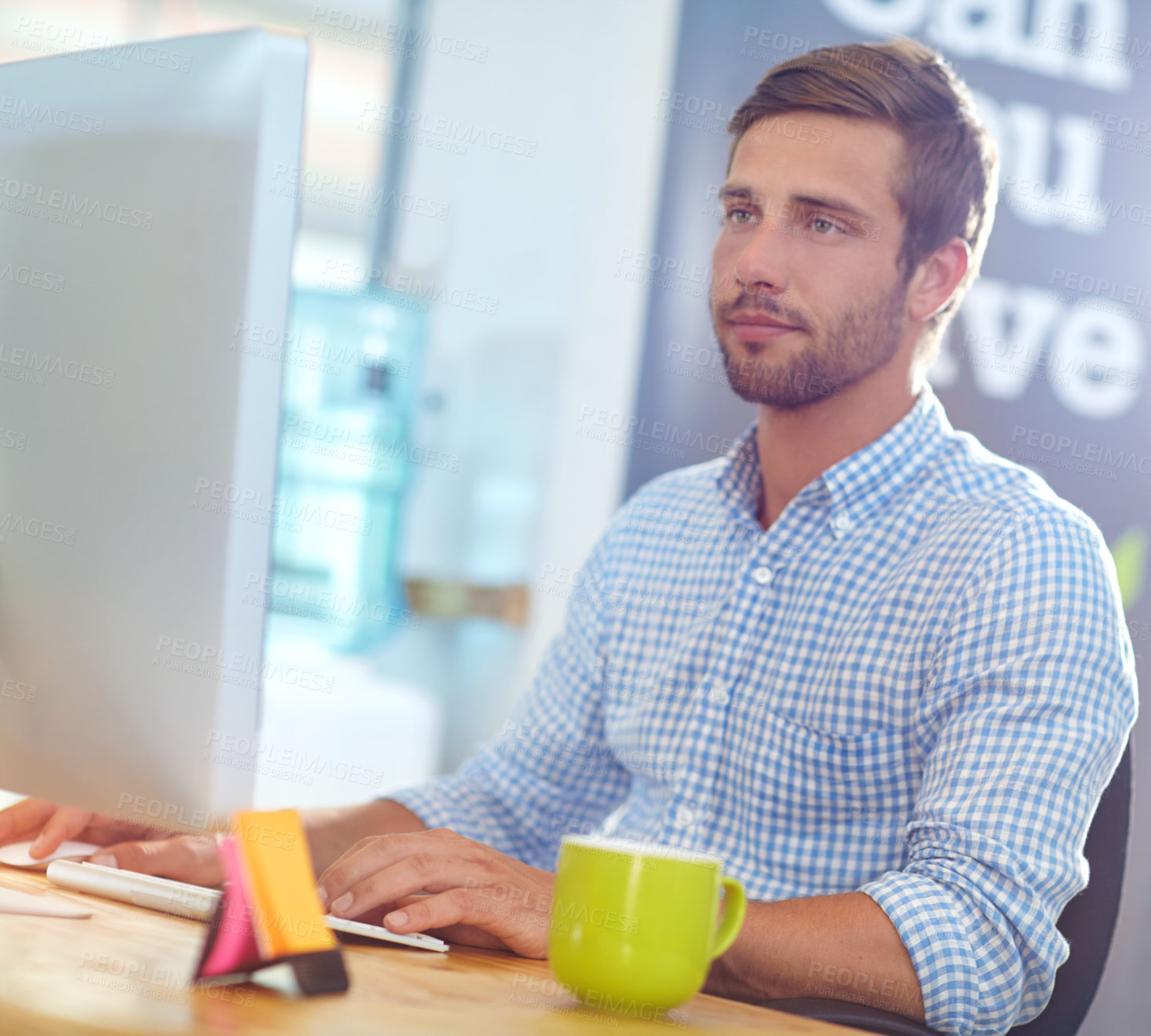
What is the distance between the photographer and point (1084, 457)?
226 centimetres

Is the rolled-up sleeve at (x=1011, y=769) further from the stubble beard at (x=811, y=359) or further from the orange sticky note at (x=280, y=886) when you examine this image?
the orange sticky note at (x=280, y=886)

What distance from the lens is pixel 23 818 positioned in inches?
36.9

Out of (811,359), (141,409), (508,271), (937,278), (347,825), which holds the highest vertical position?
(508,271)

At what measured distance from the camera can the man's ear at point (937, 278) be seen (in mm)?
1385

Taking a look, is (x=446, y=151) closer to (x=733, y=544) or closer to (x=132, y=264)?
(x=733, y=544)

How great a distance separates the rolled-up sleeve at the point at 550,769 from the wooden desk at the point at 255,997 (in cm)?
52

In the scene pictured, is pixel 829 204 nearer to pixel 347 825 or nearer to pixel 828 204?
pixel 828 204

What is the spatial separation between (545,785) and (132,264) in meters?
0.82

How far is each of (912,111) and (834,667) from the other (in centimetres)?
63

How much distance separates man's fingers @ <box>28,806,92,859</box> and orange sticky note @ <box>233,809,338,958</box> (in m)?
0.36

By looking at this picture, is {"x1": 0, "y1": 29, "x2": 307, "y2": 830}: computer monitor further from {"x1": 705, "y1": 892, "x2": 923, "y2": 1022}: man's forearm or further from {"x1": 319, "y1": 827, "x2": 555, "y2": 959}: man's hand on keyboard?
{"x1": 705, "y1": 892, "x2": 923, "y2": 1022}: man's forearm

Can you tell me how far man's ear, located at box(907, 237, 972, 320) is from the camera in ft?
4.54

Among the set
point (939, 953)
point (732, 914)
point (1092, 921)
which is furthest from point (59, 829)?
point (1092, 921)

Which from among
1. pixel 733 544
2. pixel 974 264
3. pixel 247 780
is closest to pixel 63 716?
pixel 247 780
